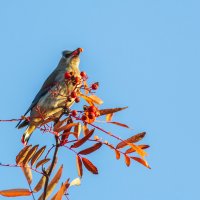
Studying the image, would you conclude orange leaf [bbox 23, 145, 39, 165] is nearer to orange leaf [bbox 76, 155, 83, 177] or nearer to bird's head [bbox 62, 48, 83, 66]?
orange leaf [bbox 76, 155, 83, 177]

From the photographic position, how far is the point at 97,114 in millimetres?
2822

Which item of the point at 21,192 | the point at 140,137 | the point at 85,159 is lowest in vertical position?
the point at 21,192

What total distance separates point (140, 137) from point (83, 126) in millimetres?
368

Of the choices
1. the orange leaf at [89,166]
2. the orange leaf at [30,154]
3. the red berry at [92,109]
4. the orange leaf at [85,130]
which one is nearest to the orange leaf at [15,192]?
the orange leaf at [30,154]

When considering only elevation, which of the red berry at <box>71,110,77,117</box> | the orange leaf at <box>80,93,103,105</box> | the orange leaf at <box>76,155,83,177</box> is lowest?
the orange leaf at <box>76,155,83,177</box>

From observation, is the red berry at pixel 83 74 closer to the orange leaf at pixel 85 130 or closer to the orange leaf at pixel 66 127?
the orange leaf at pixel 85 130

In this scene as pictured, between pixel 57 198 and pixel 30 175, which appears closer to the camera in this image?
pixel 57 198

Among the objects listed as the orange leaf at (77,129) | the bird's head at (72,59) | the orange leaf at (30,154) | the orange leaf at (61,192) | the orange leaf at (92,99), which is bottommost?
the orange leaf at (61,192)

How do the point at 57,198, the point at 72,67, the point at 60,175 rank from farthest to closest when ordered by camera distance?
the point at 72,67
the point at 60,175
the point at 57,198

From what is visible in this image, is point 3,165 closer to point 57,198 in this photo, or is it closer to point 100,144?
point 57,198

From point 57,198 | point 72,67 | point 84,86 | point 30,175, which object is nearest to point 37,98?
point 72,67

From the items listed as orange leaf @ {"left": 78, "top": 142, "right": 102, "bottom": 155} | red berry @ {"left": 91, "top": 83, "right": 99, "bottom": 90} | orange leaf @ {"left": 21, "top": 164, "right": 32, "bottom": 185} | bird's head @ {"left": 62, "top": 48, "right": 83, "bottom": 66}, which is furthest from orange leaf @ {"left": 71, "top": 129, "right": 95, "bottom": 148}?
bird's head @ {"left": 62, "top": 48, "right": 83, "bottom": 66}

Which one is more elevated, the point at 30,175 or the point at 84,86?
the point at 84,86

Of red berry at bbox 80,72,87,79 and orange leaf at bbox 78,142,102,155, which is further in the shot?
red berry at bbox 80,72,87,79
